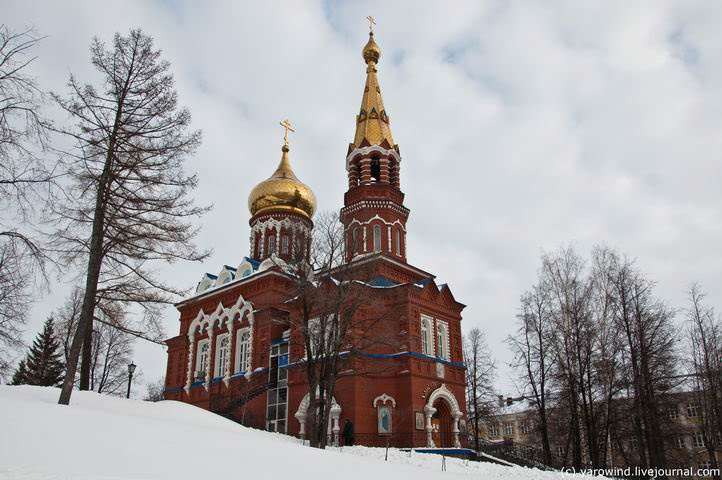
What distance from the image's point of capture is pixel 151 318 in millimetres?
14016

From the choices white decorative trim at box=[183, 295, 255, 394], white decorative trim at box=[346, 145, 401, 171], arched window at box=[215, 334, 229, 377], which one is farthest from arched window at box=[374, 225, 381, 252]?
arched window at box=[215, 334, 229, 377]

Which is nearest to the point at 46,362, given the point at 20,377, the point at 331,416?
the point at 20,377

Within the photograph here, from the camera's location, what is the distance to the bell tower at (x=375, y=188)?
28453mm

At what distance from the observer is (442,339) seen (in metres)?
25.5

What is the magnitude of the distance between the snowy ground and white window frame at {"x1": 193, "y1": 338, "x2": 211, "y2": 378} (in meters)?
15.8

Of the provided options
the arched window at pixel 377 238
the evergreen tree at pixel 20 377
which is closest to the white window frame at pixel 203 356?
the arched window at pixel 377 238

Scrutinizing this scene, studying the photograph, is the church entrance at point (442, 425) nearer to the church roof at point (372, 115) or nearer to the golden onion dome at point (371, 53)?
the church roof at point (372, 115)

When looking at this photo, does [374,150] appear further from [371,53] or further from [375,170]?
[371,53]

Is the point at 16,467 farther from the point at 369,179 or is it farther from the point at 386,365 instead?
the point at 369,179

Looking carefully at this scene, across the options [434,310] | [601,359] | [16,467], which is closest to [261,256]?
[434,310]

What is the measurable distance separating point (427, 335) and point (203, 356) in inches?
521

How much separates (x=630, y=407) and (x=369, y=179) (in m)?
15.6

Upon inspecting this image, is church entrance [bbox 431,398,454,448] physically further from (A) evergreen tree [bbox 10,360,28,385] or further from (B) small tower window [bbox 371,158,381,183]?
(A) evergreen tree [bbox 10,360,28,385]

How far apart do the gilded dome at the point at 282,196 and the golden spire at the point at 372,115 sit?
18.3ft
